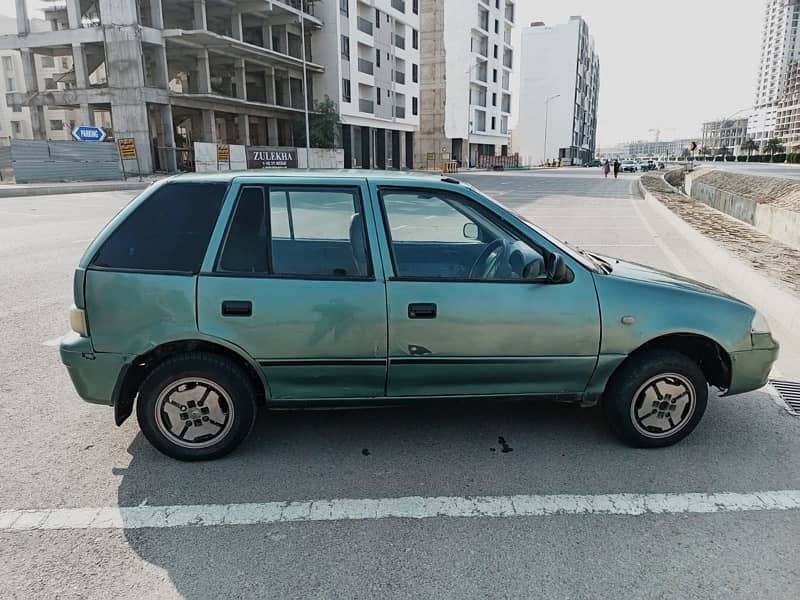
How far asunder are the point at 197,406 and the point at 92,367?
0.64 m

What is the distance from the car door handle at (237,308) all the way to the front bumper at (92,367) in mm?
639

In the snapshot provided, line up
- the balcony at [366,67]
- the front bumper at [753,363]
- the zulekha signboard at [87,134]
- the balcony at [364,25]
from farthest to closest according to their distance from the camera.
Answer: the balcony at [366,67] < the balcony at [364,25] < the zulekha signboard at [87,134] < the front bumper at [753,363]

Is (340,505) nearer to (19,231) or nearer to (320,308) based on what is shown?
(320,308)

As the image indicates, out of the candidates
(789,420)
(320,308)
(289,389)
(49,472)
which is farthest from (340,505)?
(789,420)

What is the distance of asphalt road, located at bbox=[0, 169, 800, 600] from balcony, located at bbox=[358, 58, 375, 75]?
53.8 m

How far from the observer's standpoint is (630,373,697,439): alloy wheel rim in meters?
3.76

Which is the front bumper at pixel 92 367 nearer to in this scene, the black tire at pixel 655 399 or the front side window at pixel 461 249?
the front side window at pixel 461 249

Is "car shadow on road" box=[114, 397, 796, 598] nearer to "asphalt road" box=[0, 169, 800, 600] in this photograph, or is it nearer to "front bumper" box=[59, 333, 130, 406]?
"asphalt road" box=[0, 169, 800, 600]

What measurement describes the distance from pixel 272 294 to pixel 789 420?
366 centimetres

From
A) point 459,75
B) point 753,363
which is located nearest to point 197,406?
point 753,363

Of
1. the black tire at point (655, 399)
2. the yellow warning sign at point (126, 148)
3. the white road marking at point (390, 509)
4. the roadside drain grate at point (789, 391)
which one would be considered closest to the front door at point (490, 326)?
the black tire at point (655, 399)

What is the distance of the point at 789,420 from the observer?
14.1 feet

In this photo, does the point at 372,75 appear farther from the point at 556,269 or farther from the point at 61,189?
the point at 556,269

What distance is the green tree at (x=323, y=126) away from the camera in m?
48.8
